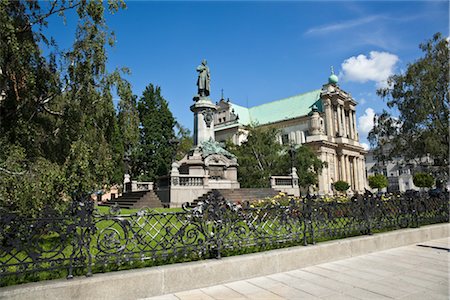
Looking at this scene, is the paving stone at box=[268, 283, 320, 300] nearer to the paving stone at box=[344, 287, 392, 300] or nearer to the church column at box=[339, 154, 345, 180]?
the paving stone at box=[344, 287, 392, 300]

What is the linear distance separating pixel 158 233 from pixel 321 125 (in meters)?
58.8

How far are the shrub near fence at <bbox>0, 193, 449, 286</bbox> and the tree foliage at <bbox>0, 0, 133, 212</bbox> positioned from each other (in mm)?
1988

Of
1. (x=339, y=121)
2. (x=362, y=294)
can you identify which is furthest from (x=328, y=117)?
(x=362, y=294)

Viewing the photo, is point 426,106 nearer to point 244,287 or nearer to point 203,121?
point 203,121

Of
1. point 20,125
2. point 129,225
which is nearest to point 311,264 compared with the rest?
point 129,225

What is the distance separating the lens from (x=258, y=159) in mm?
37250

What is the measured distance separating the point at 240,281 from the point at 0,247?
3653 millimetres

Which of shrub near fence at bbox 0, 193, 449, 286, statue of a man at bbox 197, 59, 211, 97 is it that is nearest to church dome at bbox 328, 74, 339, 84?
statue of a man at bbox 197, 59, 211, 97

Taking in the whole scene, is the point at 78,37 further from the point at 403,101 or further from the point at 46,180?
the point at 403,101

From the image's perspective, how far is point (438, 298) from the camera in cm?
462

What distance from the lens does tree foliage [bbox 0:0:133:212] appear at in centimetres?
771

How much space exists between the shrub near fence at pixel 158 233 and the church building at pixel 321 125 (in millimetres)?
49661

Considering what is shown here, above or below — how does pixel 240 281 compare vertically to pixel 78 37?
below

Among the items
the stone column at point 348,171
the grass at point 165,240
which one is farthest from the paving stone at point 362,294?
the stone column at point 348,171
